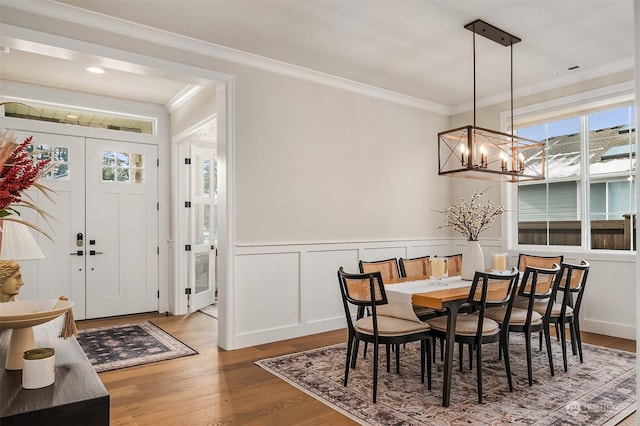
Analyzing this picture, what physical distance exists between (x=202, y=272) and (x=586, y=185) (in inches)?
199

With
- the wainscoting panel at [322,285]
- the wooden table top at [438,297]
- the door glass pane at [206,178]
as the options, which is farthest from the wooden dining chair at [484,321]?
the door glass pane at [206,178]

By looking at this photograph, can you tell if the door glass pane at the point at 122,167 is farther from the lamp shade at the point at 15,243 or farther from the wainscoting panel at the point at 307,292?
the lamp shade at the point at 15,243

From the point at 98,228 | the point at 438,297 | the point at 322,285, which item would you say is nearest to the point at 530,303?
the point at 438,297

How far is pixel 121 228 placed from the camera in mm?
5543

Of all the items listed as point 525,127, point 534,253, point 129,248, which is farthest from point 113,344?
point 525,127

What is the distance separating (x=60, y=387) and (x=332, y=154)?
3936 millimetres

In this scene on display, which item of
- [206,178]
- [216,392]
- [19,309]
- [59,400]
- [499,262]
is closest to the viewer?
[59,400]

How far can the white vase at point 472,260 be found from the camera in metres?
3.52

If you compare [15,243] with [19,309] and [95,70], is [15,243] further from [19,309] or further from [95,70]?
[95,70]

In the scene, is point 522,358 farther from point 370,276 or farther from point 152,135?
point 152,135

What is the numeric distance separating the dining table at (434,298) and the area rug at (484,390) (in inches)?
9.2

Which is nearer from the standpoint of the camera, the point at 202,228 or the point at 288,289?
the point at 288,289

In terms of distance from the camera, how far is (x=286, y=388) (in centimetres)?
309

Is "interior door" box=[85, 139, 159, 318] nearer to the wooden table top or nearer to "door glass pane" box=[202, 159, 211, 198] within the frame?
"door glass pane" box=[202, 159, 211, 198]
